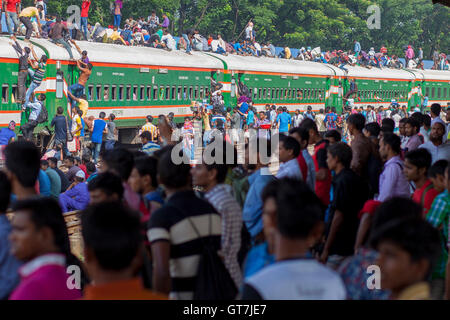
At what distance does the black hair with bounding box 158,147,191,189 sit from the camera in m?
5.00

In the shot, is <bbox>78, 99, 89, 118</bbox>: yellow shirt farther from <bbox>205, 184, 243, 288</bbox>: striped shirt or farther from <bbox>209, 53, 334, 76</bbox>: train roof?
<bbox>205, 184, 243, 288</bbox>: striped shirt

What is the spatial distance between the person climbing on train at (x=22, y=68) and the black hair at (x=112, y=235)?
55.1 ft

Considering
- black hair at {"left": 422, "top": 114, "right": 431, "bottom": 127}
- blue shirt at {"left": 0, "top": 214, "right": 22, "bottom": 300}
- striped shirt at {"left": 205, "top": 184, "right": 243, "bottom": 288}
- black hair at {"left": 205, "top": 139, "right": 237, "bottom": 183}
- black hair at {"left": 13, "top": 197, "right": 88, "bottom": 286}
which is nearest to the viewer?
black hair at {"left": 13, "top": 197, "right": 88, "bottom": 286}

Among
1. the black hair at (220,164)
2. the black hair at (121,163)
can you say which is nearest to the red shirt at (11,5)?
the black hair at (121,163)

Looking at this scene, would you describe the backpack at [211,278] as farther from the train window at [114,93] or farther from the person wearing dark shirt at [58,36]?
the train window at [114,93]

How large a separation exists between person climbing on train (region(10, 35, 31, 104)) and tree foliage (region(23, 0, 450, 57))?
1104 inches

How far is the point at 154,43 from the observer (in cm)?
3175

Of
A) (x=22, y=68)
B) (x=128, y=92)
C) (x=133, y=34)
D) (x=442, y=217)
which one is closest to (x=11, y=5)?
(x=22, y=68)

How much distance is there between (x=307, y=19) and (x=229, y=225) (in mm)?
64812

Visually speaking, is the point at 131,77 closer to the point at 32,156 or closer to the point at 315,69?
the point at 315,69

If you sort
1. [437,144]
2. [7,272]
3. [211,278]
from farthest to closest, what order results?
1. [437,144]
2. [211,278]
3. [7,272]

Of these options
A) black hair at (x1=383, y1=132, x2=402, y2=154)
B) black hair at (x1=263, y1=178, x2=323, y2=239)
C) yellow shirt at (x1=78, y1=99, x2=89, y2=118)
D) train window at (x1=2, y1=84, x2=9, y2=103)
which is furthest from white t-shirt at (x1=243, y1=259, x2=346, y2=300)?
yellow shirt at (x1=78, y1=99, x2=89, y2=118)

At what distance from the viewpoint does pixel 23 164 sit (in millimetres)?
5445

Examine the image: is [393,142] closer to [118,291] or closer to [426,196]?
[426,196]
